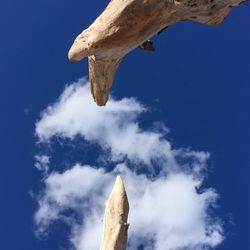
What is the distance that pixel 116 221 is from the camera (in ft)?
24.9

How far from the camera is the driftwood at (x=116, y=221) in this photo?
7.46m

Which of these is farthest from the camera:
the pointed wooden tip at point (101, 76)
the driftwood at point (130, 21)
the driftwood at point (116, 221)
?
the driftwood at point (116, 221)

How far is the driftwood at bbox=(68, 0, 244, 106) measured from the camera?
457 cm

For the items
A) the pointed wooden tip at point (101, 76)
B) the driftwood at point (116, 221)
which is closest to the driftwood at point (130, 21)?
A: the pointed wooden tip at point (101, 76)

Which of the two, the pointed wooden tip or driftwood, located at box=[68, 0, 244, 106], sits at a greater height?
the pointed wooden tip

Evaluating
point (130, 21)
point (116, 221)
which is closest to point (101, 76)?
point (130, 21)

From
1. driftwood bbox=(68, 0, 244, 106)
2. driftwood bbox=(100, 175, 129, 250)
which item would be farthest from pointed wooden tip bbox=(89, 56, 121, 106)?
driftwood bbox=(100, 175, 129, 250)

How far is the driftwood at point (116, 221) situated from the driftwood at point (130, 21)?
310 cm

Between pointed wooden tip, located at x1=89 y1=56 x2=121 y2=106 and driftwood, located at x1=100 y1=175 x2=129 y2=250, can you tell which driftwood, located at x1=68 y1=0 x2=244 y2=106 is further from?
driftwood, located at x1=100 y1=175 x2=129 y2=250

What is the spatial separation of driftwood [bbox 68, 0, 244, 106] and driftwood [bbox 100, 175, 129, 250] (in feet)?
10.2

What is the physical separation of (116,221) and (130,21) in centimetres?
393

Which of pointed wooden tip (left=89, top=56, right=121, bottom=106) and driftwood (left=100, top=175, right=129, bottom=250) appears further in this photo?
driftwood (left=100, top=175, right=129, bottom=250)

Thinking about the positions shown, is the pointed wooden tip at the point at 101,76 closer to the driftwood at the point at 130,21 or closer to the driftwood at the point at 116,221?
the driftwood at the point at 130,21

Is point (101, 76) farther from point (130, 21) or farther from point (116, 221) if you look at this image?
point (116, 221)
